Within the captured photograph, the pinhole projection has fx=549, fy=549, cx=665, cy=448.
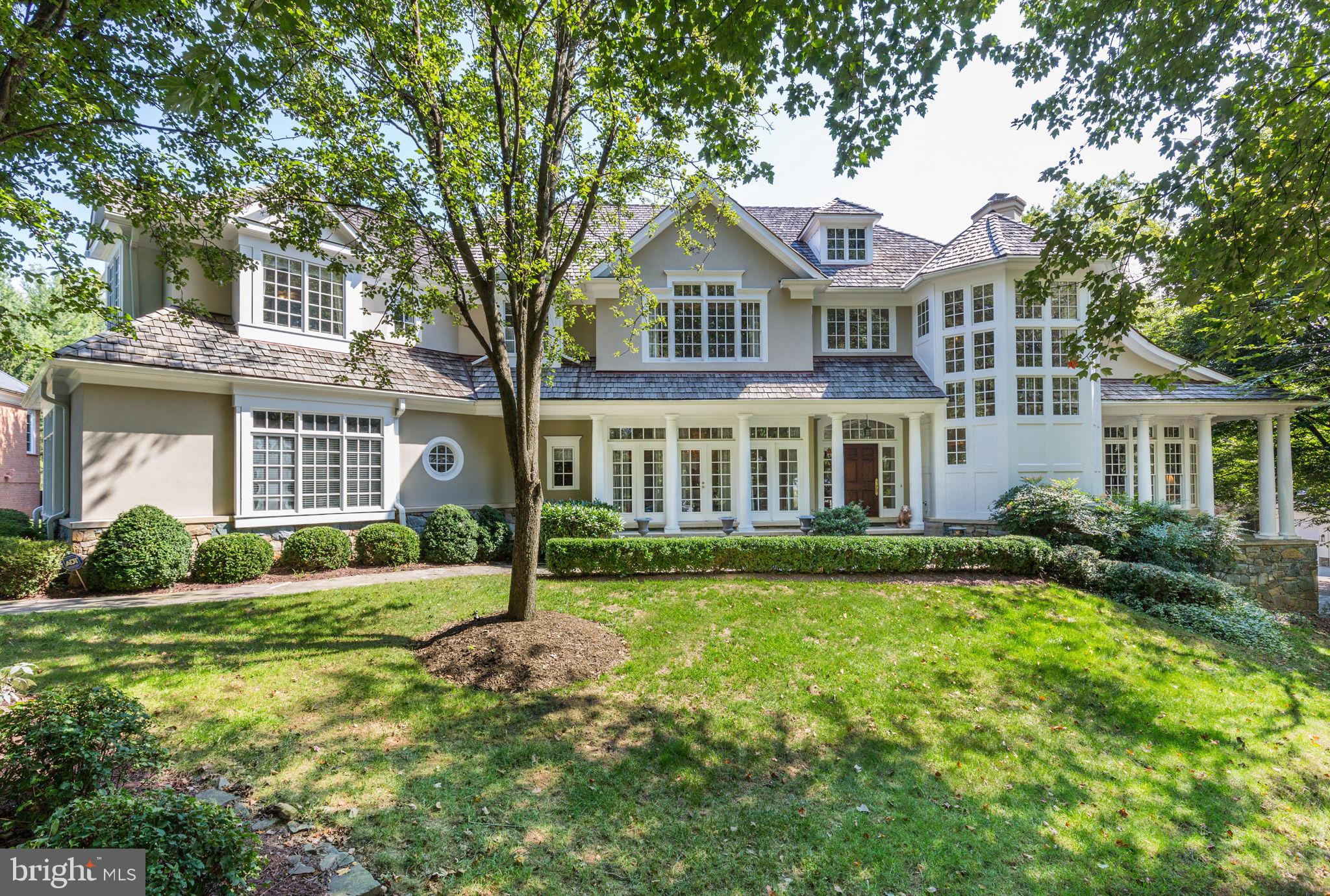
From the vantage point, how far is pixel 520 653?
638cm

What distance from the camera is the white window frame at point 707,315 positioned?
579 inches

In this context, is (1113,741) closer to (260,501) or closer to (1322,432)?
(260,501)

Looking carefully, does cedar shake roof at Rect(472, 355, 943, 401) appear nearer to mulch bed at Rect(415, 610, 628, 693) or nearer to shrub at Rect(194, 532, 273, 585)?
shrub at Rect(194, 532, 273, 585)

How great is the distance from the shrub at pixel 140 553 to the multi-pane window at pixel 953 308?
1736 centimetres

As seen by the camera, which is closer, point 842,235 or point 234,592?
point 234,592

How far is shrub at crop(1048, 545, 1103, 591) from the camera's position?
1007 centimetres

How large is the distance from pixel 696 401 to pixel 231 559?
9.83 m

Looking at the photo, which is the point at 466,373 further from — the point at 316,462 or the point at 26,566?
the point at 26,566

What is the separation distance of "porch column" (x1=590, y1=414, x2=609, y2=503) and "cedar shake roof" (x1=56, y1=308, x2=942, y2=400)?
81 centimetres

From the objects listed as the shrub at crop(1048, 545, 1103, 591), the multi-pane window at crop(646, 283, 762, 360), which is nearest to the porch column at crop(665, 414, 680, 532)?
the multi-pane window at crop(646, 283, 762, 360)

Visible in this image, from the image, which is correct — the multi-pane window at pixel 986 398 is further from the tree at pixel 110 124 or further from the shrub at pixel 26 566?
the shrub at pixel 26 566

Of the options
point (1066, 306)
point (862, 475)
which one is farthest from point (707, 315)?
point (1066, 306)

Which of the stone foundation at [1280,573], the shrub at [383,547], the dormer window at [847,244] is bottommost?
the stone foundation at [1280,573]

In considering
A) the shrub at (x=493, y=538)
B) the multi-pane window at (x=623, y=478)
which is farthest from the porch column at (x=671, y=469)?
the shrub at (x=493, y=538)
